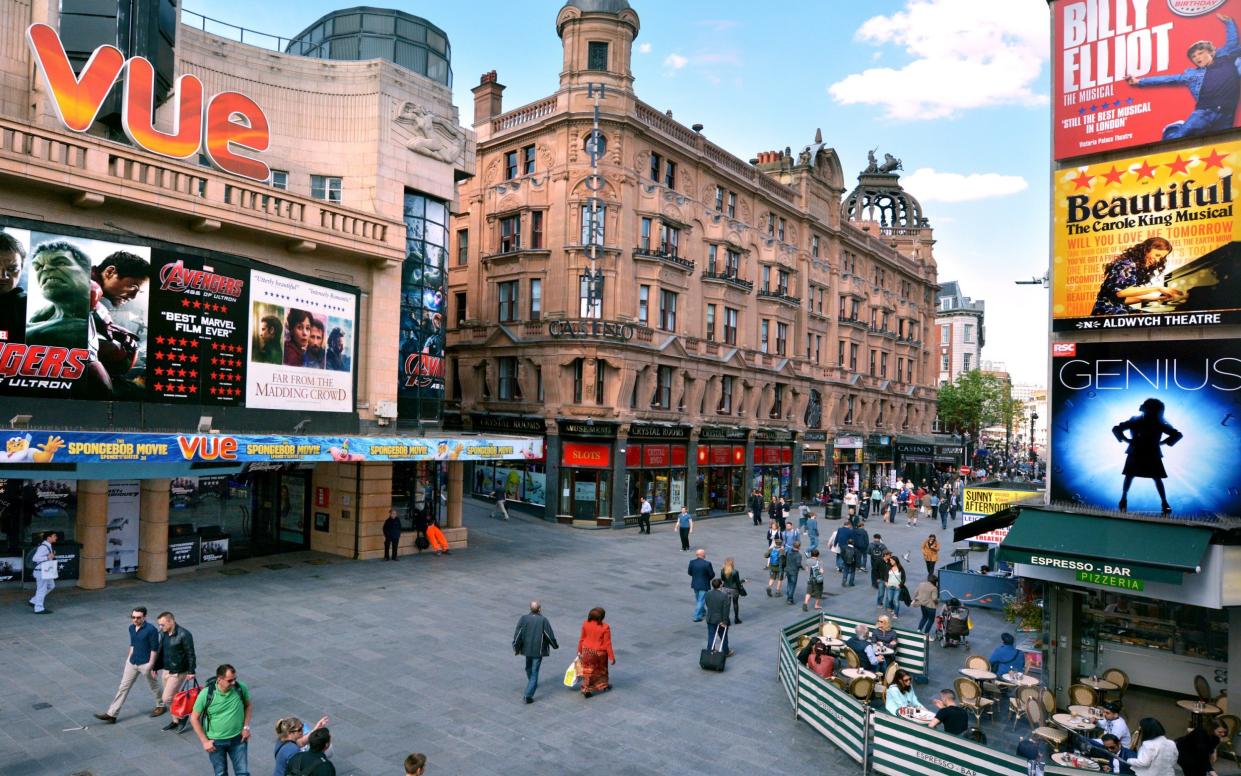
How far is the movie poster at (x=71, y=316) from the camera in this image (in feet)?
53.2

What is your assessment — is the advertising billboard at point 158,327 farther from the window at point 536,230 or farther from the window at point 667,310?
the window at point 667,310

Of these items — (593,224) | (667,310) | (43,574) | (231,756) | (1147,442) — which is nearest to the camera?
(231,756)

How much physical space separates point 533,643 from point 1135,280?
11.6 metres

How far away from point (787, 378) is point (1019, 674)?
112ft

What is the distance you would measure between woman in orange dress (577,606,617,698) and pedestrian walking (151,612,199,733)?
231 inches

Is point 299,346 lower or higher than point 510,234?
lower

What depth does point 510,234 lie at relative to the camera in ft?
124

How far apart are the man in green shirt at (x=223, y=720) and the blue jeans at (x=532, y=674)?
15.2 ft

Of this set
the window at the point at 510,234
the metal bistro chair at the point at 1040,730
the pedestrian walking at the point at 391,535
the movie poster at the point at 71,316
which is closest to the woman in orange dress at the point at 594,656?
the metal bistro chair at the point at 1040,730

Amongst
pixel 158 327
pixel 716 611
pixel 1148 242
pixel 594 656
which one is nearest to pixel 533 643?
pixel 594 656

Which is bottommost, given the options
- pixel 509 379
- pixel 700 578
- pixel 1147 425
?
pixel 700 578

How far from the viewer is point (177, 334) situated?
743 inches

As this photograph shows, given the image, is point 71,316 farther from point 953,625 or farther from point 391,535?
point 953,625

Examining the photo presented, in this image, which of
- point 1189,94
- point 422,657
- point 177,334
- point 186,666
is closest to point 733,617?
point 422,657
